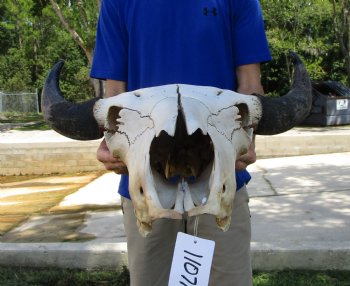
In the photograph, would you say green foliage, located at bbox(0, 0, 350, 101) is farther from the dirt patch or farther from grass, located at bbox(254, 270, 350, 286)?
grass, located at bbox(254, 270, 350, 286)

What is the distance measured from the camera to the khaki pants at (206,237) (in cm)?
222

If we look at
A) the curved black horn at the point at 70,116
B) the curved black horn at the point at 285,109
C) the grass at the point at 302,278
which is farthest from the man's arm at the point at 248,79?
the grass at the point at 302,278

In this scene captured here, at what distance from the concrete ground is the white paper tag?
248cm

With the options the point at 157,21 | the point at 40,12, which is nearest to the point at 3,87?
the point at 40,12

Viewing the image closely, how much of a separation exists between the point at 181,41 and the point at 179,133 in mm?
670

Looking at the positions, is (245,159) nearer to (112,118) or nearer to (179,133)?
(179,133)

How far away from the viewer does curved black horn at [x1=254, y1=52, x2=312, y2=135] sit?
1833 millimetres

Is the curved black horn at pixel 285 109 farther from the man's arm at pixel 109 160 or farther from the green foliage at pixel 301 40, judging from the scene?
the green foliage at pixel 301 40

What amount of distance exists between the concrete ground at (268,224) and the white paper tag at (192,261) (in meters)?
2.48

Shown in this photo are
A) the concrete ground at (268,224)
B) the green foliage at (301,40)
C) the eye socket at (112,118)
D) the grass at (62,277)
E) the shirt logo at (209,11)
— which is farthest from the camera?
the green foliage at (301,40)

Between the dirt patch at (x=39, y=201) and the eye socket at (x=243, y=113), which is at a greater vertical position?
the eye socket at (x=243, y=113)

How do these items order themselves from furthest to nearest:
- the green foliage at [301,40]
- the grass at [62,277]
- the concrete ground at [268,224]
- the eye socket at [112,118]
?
the green foliage at [301,40]
the concrete ground at [268,224]
the grass at [62,277]
the eye socket at [112,118]

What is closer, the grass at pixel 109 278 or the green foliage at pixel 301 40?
the grass at pixel 109 278

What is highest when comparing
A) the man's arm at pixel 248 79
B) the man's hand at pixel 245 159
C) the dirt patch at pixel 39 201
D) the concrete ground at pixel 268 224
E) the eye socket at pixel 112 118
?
the man's arm at pixel 248 79
